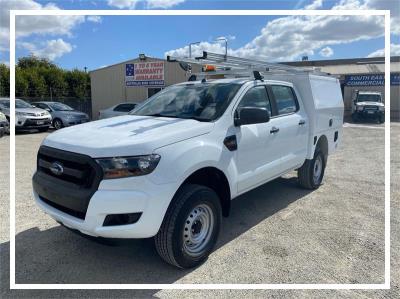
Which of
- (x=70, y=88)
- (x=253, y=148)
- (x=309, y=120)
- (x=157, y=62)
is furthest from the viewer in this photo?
(x=70, y=88)

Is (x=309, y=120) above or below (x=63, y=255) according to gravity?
above

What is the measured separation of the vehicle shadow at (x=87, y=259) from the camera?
3.33 meters

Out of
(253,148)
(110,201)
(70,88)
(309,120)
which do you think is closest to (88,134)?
(110,201)

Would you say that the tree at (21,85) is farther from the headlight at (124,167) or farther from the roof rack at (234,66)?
the headlight at (124,167)

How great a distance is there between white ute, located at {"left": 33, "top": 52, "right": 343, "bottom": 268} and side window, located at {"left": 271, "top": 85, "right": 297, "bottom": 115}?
0.03 meters

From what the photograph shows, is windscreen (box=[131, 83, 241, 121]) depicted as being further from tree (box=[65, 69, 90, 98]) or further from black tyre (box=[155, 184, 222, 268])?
tree (box=[65, 69, 90, 98])

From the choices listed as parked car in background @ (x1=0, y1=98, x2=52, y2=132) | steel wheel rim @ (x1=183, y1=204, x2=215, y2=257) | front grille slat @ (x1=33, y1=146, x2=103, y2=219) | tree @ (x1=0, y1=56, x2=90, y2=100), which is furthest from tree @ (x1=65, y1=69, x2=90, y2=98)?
steel wheel rim @ (x1=183, y1=204, x2=215, y2=257)

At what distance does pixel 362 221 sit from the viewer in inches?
188

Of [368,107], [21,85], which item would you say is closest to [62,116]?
[21,85]

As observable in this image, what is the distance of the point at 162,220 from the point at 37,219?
2.45m

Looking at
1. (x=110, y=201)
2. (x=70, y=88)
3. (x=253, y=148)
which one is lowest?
(x=110, y=201)

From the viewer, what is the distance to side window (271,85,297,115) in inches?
198

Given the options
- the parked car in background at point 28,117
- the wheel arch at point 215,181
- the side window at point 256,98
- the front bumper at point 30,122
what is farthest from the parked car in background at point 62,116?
the wheel arch at point 215,181

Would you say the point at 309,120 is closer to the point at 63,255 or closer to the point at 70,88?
the point at 63,255
